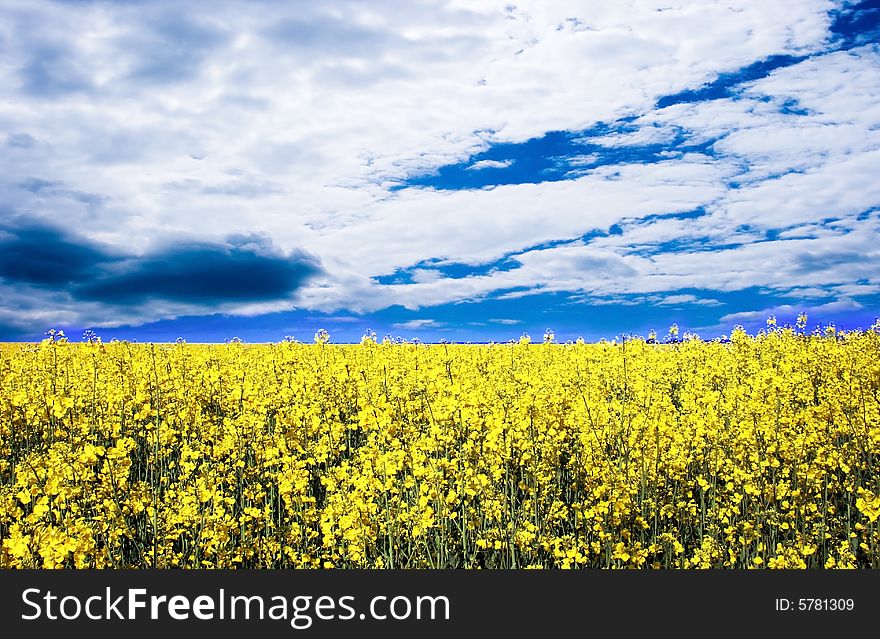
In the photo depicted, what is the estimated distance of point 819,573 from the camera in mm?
4852

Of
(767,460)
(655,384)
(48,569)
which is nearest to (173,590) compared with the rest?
(48,569)

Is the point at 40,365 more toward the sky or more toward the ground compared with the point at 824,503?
more toward the sky

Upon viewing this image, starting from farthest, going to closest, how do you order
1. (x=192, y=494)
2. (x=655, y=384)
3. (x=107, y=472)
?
(x=655, y=384) < (x=107, y=472) < (x=192, y=494)

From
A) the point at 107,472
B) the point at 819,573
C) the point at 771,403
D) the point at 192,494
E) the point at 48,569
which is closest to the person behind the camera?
the point at 48,569

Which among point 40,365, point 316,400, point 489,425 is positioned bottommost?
point 489,425

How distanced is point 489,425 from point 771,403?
3.95m

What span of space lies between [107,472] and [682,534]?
579 centimetres

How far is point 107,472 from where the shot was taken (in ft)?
20.1

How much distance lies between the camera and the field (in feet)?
18.0

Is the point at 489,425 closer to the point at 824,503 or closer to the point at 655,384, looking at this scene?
the point at 824,503

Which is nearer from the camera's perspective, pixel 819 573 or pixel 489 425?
pixel 819 573

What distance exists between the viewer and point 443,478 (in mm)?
6184

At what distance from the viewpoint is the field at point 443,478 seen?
18.0 feet

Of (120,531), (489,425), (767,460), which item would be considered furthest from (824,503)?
(120,531)
